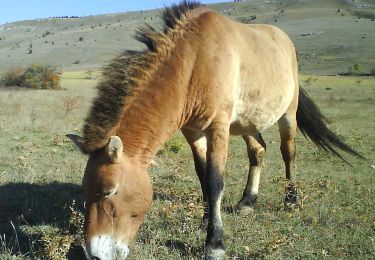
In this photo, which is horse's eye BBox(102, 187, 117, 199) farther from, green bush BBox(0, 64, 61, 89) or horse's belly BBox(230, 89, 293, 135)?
green bush BBox(0, 64, 61, 89)

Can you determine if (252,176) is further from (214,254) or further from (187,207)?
(214,254)

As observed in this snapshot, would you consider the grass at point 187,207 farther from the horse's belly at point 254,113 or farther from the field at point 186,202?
the horse's belly at point 254,113

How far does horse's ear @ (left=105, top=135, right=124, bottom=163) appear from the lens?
3652mm

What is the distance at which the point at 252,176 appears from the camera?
270 inches

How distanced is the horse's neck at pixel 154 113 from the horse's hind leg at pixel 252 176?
2243 mm

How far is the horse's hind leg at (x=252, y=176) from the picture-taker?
627cm

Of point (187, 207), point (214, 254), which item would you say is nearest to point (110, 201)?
point (214, 254)

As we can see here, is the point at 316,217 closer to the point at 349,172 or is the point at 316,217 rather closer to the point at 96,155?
the point at 96,155

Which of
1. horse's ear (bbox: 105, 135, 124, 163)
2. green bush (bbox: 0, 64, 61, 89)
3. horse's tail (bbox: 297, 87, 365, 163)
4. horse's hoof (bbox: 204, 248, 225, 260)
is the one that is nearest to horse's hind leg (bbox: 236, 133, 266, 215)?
horse's tail (bbox: 297, 87, 365, 163)

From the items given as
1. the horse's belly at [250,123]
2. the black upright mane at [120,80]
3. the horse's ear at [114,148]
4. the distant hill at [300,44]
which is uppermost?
the black upright mane at [120,80]

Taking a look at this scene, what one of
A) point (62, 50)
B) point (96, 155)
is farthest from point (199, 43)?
point (62, 50)

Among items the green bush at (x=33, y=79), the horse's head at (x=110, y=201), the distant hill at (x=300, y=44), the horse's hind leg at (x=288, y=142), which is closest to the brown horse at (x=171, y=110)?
the horse's head at (x=110, y=201)

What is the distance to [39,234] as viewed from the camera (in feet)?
16.3

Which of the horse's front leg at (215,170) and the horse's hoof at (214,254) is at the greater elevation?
the horse's front leg at (215,170)
